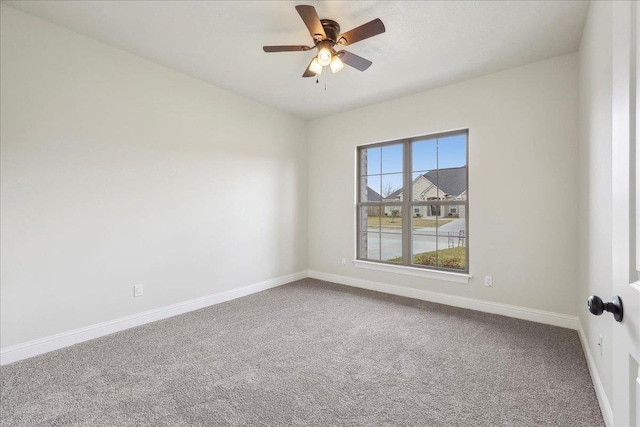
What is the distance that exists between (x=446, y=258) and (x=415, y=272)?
0.44 meters

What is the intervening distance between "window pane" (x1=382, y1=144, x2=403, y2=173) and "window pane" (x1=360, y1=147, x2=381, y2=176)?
0.32ft

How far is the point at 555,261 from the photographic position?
2.99 metres

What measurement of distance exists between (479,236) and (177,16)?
3747 mm

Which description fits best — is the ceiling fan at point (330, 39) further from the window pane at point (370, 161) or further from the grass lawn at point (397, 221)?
the grass lawn at point (397, 221)

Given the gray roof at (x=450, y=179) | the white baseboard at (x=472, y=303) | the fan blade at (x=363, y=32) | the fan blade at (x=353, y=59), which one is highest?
the fan blade at (x=363, y=32)

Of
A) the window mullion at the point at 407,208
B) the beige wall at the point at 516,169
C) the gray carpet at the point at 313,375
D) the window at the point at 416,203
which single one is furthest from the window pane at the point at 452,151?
the gray carpet at the point at 313,375

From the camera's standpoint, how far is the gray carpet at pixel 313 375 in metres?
1.72

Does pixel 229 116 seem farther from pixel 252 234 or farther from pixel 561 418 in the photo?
pixel 561 418

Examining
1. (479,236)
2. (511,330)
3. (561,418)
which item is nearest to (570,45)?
(479,236)

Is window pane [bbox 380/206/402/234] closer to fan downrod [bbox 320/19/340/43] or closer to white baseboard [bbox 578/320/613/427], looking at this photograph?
white baseboard [bbox 578/320/613/427]

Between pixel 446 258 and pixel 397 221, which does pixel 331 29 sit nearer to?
pixel 397 221

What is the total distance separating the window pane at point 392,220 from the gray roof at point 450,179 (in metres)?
0.63

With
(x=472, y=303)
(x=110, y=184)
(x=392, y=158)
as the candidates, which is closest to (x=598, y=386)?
(x=472, y=303)

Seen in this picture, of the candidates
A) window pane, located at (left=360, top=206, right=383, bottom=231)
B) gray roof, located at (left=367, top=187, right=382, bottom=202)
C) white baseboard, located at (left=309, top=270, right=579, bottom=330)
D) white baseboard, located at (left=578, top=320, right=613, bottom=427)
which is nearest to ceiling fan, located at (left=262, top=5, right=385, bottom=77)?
gray roof, located at (left=367, top=187, right=382, bottom=202)
